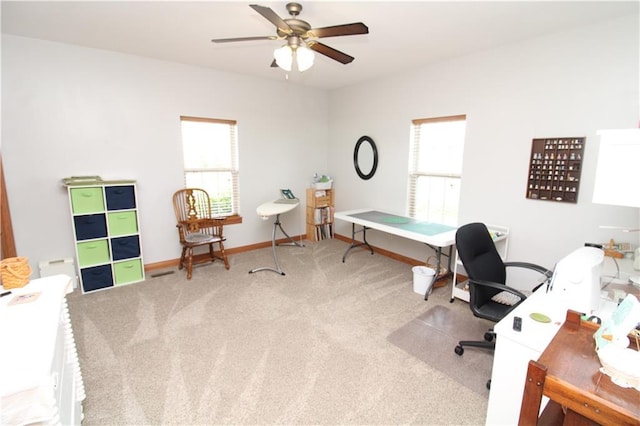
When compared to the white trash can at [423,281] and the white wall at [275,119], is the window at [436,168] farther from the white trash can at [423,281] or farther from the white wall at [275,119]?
the white trash can at [423,281]

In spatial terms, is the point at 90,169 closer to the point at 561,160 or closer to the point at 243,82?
the point at 243,82

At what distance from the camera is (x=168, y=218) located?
399 cm

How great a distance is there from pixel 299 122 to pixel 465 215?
295 centimetres

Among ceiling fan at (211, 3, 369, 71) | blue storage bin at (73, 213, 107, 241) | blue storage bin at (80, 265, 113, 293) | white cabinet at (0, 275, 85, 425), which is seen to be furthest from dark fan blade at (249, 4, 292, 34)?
blue storage bin at (80, 265, 113, 293)

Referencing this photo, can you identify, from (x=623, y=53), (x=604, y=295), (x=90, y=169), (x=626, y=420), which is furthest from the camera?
(x=90, y=169)

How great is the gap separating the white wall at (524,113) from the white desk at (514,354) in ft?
4.73

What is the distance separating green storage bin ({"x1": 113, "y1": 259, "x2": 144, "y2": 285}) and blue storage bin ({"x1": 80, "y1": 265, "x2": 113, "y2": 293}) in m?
0.07

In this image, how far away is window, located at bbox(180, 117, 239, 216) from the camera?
408 cm

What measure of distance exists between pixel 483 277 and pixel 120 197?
12.0 feet

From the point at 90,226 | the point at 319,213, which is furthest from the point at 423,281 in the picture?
the point at 90,226

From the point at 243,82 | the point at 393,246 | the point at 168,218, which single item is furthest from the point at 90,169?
the point at 393,246

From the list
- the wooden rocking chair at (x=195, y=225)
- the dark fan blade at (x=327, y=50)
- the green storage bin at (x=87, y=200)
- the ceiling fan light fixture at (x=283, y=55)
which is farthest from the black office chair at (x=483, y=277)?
the green storage bin at (x=87, y=200)

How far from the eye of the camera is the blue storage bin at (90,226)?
3178mm

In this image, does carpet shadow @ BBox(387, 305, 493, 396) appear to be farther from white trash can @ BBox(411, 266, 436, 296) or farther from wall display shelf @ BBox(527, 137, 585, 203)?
wall display shelf @ BBox(527, 137, 585, 203)
